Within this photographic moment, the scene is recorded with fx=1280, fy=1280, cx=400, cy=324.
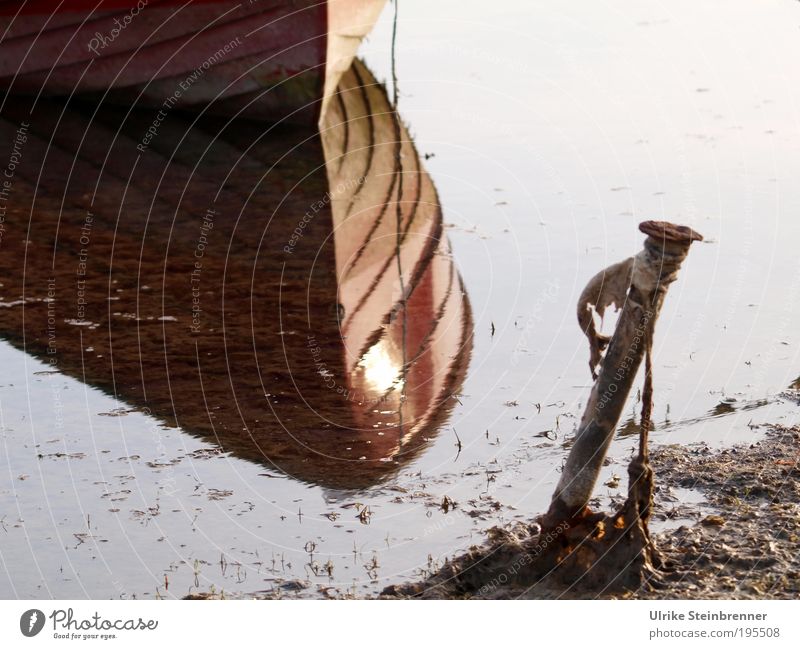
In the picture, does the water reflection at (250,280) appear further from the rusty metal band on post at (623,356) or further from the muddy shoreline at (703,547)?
the rusty metal band on post at (623,356)

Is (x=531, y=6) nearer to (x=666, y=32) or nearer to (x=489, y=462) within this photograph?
(x=666, y=32)

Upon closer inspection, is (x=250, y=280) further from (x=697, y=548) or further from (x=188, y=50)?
(x=188, y=50)

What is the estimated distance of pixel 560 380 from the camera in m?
7.47

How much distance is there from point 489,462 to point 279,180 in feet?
21.1

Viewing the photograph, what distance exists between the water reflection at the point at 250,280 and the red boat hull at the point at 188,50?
1.17ft

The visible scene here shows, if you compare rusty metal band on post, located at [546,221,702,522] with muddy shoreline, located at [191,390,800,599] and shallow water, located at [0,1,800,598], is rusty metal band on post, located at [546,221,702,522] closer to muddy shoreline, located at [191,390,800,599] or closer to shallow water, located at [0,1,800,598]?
muddy shoreline, located at [191,390,800,599]

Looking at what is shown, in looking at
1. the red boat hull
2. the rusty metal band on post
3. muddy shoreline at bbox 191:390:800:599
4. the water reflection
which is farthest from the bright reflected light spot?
the red boat hull

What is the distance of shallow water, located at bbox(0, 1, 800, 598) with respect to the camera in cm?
573

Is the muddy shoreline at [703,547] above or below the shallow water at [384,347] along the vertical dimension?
below

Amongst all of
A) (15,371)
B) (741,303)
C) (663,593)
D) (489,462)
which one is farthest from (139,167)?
(663,593)

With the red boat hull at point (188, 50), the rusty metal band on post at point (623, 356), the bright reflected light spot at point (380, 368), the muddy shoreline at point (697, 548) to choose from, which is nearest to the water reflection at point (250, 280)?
the bright reflected light spot at point (380, 368)

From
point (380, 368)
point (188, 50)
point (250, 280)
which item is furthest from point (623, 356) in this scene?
point (188, 50)

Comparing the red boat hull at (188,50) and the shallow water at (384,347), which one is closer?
the shallow water at (384,347)

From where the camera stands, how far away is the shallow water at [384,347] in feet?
18.8
